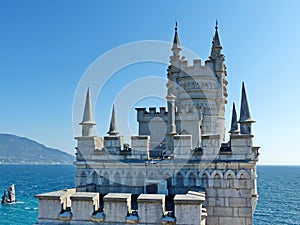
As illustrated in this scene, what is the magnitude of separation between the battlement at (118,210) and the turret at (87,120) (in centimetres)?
379

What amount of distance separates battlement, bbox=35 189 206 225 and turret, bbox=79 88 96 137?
3.79 m

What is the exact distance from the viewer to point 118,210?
342 inches

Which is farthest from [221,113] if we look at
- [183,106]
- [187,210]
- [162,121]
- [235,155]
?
[187,210]

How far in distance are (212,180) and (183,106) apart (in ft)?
35.8

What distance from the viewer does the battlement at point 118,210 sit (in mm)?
8273

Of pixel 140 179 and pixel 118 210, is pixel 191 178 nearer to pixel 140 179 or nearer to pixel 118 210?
pixel 140 179

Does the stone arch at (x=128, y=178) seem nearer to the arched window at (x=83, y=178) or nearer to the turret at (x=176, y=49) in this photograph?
the arched window at (x=83, y=178)

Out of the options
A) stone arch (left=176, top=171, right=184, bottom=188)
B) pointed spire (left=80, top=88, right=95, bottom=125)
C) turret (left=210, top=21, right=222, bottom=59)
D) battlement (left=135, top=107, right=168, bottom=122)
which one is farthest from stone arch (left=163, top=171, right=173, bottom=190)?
turret (left=210, top=21, right=222, bottom=59)

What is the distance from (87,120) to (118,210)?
5.24 m

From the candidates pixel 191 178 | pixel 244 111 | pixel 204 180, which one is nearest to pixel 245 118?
pixel 244 111

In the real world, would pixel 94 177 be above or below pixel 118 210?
above

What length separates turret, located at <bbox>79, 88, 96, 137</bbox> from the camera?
12758mm

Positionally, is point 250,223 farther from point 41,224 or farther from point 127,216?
point 41,224

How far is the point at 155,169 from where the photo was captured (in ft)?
37.7
